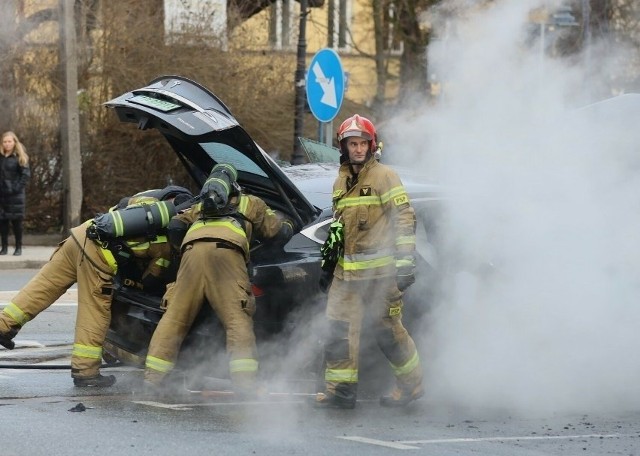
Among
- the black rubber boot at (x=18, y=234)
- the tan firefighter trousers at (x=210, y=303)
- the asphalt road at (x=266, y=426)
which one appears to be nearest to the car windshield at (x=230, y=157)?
the tan firefighter trousers at (x=210, y=303)

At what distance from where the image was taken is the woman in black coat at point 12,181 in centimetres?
1733

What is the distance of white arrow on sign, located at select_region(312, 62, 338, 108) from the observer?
15875 mm

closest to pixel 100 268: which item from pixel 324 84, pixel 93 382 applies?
pixel 93 382

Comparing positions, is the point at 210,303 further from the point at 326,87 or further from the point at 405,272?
the point at 326,87

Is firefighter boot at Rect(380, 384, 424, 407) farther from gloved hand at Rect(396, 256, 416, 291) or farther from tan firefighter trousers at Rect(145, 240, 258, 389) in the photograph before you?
tan firefighter trousers at Rect(145, 240, 258, 389)

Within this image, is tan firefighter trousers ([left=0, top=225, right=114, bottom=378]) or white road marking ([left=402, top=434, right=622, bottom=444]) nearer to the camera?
white road marking ([left=402, top=434, right=622, bottom=444])

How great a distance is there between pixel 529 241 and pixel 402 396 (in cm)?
140

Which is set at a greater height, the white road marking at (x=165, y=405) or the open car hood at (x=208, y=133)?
the open car hood at (x=208, y=133)

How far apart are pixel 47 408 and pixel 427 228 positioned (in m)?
2.56

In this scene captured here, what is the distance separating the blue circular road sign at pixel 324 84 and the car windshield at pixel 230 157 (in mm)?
7317

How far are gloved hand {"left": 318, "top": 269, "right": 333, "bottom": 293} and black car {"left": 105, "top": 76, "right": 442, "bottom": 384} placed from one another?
0.16ft

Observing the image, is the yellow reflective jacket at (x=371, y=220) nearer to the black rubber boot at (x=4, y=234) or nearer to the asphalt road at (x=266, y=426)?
the asphalt road at (x=266, y=426)

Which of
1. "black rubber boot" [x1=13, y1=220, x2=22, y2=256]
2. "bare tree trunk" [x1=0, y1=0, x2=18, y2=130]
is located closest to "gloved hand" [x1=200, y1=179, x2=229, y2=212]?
"black rubber boot" [x1=13, y1=220, x2=22, y2=256]

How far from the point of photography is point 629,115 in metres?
9.27
